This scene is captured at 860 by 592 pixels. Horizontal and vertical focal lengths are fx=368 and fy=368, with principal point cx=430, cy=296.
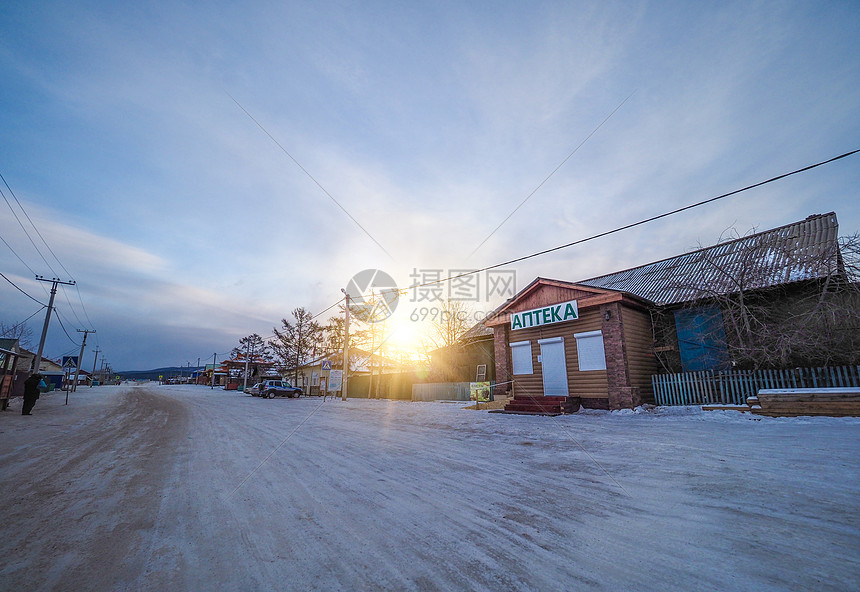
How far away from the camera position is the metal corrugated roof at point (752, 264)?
13727 mm

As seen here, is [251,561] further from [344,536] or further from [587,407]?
[587,407]

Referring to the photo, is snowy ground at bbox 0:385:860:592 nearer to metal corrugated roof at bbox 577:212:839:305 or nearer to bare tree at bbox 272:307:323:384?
metal corrugated roof at bbox 577:212:839:305

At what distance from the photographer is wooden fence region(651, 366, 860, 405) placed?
11.0m

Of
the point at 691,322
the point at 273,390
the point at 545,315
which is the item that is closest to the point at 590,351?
the point at 545,315

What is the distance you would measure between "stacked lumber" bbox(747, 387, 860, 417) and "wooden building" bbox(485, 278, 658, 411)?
158 inches

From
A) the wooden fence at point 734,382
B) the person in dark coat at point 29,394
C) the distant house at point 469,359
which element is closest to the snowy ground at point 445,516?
the wooden fence at point 734,382

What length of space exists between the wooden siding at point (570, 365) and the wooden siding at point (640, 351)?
20.6 inches

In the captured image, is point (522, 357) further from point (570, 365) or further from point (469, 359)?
point (469, 359)

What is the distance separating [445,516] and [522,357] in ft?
47.2

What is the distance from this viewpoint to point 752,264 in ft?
49.0

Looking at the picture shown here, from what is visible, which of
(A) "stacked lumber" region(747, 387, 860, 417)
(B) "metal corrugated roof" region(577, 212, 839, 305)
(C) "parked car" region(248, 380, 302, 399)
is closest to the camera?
(A) "stacked lumber" region(747, 387, 860, 417)

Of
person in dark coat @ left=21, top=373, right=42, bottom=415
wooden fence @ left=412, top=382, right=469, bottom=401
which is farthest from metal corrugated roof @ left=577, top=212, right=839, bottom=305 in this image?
person in dark coat @ left=21, top=373, right=42, bottom=415

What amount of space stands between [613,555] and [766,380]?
13.3 metres

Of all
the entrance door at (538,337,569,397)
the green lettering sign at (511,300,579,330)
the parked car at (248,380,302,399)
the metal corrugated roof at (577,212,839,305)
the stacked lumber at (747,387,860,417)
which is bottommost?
the parked car at (248,380,302,399)
